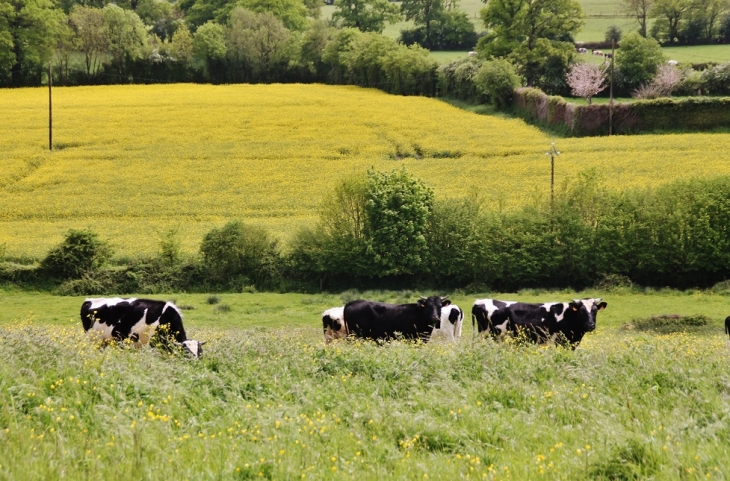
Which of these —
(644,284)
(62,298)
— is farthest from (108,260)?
(644,284)

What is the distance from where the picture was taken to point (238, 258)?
3691 cm

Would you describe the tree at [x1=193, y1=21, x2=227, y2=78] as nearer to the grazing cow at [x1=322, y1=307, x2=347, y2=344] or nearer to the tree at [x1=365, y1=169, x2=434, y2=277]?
the tree at [x1=365, y1=169, x2=434, y2=277]

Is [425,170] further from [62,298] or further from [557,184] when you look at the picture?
[62,298]

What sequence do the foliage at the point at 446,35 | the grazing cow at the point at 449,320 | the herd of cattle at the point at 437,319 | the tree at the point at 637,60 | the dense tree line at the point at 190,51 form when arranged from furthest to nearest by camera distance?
the foliage at the point at 446,35 < the dense tree line at the point at 190,51 < the tree at the point at 637,60 < the grazing cow at the point at 449,320 < the herd of cattle at the point at 437,319

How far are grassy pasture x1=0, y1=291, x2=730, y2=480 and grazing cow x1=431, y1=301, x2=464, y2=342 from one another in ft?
19.6

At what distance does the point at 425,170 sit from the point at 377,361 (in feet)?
148

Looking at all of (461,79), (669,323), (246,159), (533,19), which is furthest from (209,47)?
(669,323)

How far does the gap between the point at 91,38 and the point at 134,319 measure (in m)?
95.0

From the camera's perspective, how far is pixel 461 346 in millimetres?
13125

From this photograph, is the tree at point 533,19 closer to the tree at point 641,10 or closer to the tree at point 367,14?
the tree at point 641,10

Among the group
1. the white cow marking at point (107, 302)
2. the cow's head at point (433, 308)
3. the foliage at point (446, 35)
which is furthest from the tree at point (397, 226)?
the foliage at point (446, 35)

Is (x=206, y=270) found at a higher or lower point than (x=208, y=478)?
lower

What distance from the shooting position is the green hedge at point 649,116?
6869cm

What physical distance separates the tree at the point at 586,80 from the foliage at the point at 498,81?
6131 millimetres
